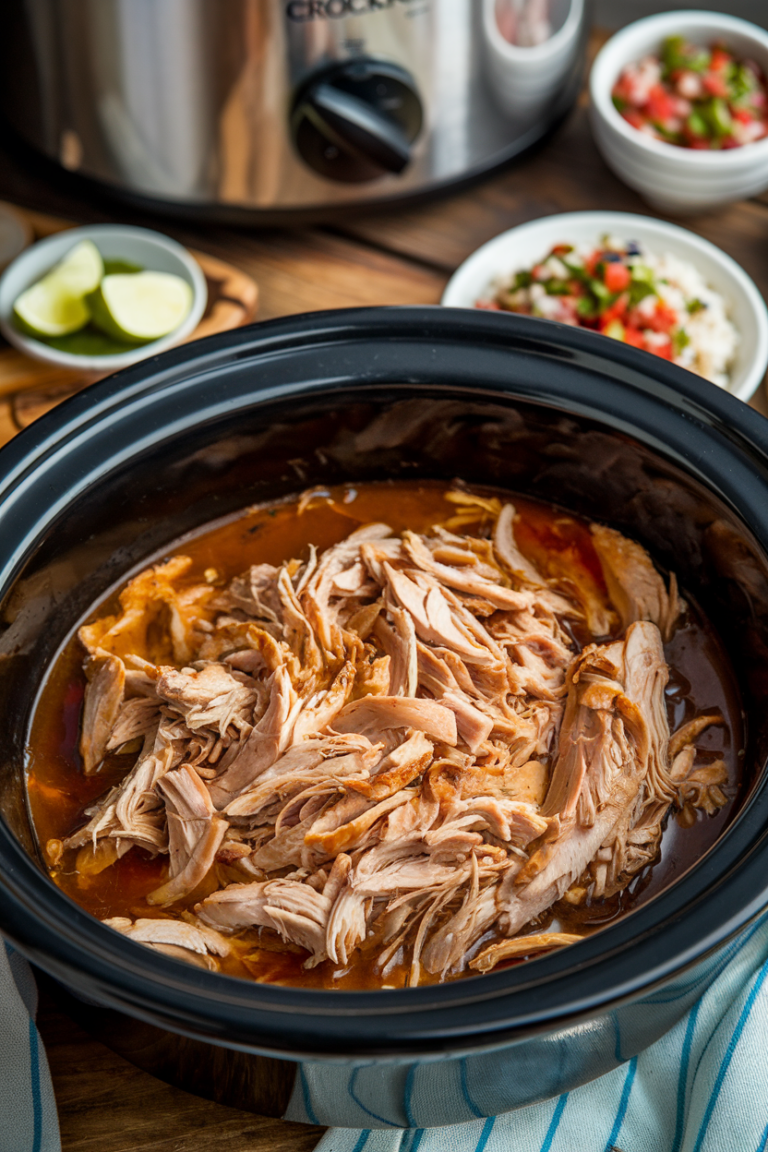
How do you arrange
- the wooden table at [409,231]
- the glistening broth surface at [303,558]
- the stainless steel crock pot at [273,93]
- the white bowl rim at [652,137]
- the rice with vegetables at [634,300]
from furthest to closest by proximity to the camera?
the wooden table at [409,231], the white bowl rim at [652,137], the rice with vegetables at [634,300], the stainless steel crock pot at [273,93], the glistening broth surface at [303,558]

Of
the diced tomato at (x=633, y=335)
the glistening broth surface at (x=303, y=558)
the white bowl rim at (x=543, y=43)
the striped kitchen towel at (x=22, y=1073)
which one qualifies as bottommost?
the striped kitchen towel at (x=22, y=1073)

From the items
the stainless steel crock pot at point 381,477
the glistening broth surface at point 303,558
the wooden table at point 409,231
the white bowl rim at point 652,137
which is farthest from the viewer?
the wooden table at point 409,231

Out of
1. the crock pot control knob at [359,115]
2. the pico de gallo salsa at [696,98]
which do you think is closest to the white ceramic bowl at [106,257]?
the crock pot control knob at [359,115]

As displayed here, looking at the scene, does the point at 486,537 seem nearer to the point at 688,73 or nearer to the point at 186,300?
the point at 186,300

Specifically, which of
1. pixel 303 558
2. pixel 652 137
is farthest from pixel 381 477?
pixel 652 137

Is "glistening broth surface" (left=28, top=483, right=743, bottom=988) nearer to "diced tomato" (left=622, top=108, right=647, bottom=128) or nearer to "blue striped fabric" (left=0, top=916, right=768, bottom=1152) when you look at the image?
"blue striped fabric" (left=0, top=916, right=768, bottom=1152)

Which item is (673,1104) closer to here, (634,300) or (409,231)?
(634,300)

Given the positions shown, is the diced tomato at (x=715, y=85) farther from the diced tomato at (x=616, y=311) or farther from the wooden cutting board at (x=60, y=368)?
the wooden cutting board at (x=60, y=368)

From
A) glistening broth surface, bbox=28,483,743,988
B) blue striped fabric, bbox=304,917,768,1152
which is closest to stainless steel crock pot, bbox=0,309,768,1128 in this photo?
glistening broth surface, bbox=28,483,743,988
